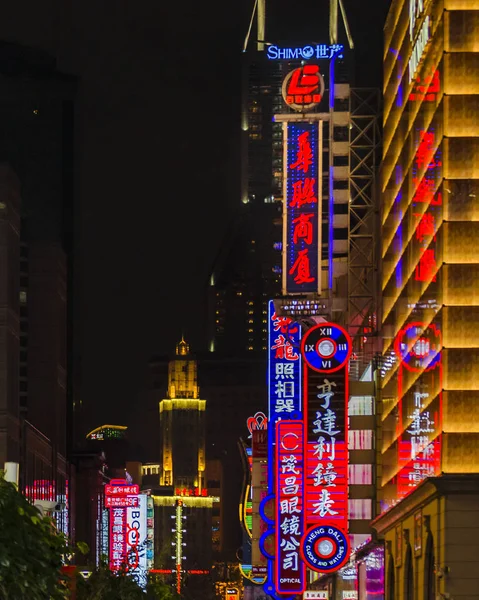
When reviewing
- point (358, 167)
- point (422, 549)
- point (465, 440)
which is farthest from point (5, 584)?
point (358, 167)

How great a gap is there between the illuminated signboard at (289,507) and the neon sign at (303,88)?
1582 centimetres

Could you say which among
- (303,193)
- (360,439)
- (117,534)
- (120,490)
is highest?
(303,193)

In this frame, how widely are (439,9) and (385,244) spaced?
18.9 meters

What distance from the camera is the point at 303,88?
78.5 meters

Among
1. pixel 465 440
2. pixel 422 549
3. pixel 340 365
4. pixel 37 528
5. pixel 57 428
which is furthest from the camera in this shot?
pixel 57 428

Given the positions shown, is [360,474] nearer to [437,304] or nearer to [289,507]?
[289,507]

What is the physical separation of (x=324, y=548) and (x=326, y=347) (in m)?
8.47

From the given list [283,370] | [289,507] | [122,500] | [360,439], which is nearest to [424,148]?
[360,439]

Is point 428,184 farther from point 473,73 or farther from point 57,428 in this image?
point 57,428

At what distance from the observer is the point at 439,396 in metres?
52.7

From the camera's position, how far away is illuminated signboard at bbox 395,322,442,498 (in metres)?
53.7

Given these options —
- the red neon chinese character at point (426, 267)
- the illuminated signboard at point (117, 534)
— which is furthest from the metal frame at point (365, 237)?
the illuminated signboard at point (117, 534)

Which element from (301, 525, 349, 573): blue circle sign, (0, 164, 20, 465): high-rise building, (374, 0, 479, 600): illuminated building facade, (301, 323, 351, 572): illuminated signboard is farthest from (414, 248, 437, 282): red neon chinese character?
(0, 164, 20, 465): high-rise building

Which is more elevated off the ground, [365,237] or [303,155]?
[303,155]
